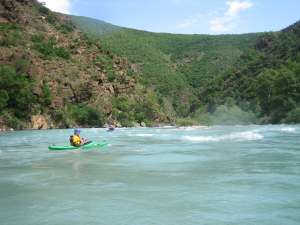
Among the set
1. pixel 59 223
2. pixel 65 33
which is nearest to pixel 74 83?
pixel 65 33

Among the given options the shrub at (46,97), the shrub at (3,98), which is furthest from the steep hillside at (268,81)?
the shrub at (3,98)

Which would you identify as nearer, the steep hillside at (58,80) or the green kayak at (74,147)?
the green kayak at (74,147)

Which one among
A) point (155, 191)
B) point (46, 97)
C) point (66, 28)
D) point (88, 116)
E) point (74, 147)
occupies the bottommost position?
point (88, 116)

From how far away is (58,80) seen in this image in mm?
88438

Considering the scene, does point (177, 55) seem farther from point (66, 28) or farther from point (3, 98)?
point (3, 98)

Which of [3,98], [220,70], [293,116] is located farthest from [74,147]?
[220,70]

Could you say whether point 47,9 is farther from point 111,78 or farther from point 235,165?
point 235,165

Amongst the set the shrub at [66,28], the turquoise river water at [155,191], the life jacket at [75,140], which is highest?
the shrub at [66,28]

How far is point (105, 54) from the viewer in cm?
11250

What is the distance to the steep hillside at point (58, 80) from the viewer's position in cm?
7612

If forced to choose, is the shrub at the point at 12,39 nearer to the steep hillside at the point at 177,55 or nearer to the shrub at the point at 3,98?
the shrub at the point at 3,98

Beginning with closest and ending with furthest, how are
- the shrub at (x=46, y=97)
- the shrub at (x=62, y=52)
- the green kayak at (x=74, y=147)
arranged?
the green kayak at (x=74, y=147) < the shrub at (x=46, y=97) < the shrub at (x=62, y=52)

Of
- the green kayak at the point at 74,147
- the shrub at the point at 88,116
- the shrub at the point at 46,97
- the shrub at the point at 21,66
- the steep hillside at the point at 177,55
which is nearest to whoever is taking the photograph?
the green kayak at the point at 74,147

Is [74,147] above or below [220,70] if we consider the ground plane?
below
